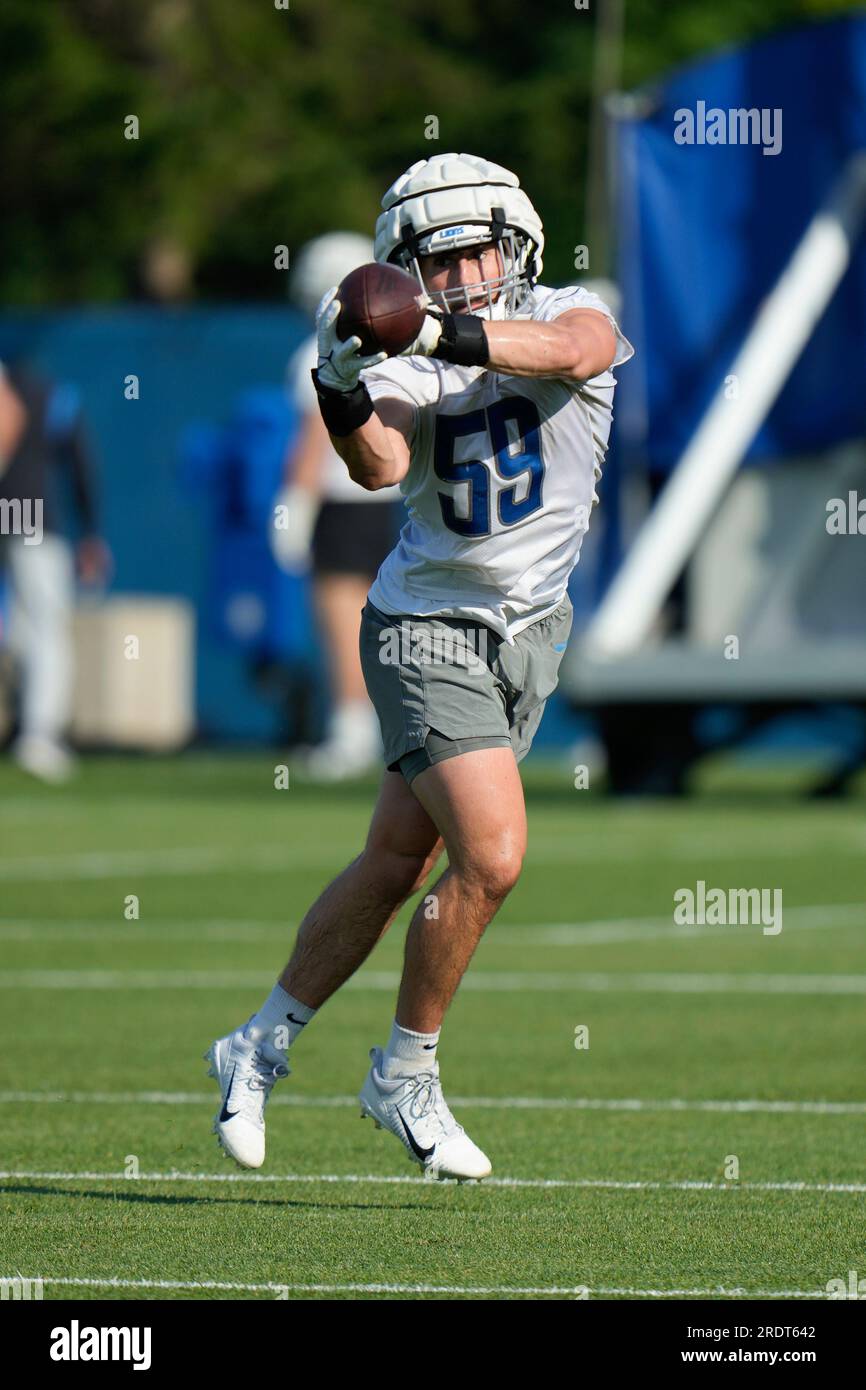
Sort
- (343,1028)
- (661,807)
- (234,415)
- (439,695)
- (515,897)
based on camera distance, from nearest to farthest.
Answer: (439,695), (343,1028), (515,897), (661,807), (234,415)

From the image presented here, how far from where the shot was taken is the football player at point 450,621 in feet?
19.3

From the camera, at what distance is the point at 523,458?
6031 mm

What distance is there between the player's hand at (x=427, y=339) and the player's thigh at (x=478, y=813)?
894mm

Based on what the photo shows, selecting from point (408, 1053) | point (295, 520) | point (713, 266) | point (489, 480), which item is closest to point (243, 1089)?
point (408, 1053)

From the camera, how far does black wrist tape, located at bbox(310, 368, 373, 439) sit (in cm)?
563

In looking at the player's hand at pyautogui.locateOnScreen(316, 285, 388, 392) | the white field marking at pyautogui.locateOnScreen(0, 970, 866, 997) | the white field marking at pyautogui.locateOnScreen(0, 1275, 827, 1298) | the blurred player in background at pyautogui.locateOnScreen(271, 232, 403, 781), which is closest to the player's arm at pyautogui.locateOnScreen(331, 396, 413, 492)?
the player's hand at pyautogui.locateOnScreen(316, 285, 388, 392)

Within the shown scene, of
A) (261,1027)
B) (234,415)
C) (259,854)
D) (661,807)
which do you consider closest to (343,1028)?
Result: (261,1027)

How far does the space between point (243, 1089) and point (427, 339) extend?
1731mm

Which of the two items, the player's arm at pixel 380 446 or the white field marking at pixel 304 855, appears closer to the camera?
the player's arm at pixel 380 446

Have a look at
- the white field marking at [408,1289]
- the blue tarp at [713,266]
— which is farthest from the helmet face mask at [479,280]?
the blue tarp at [713,266]

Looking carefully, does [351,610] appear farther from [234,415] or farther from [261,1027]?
[261,1027]

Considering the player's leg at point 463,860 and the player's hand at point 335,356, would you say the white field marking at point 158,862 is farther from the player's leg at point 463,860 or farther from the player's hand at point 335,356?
the player's hand at point 335,356

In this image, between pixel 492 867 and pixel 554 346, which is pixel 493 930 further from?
pixel 554 346

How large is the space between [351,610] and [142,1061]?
9788 mm
